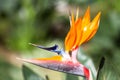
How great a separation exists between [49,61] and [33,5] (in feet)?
6.90

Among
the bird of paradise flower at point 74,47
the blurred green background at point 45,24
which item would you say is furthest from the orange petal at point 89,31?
the blurred green background at point 45,24

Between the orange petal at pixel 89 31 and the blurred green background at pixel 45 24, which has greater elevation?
the blurred green background at pixel 45 24

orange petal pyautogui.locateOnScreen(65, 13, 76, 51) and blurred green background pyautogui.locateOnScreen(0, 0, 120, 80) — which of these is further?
blurred green background pyautogui.locateOnScreen(0, 0, 120, 80)

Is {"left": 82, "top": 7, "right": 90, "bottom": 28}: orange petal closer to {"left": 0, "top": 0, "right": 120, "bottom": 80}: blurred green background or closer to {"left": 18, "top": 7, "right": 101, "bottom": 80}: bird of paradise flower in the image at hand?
{"left": 18, "top": 7, "right": 101, "bottom": 80}: bird of paradise flower

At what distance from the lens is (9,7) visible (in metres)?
3.38

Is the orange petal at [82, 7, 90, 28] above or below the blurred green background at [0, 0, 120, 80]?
below

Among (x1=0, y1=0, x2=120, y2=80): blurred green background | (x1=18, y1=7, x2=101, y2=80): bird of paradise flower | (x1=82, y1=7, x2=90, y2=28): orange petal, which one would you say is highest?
(x1=0, y1=0, x2=120, y2=80): blurred green background

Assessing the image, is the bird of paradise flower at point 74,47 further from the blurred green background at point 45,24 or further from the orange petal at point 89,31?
the blurred green background at point 45,24

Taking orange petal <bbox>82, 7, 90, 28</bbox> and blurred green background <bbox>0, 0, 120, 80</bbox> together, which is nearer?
orange petal <bbox>82, 7, 90, 28</bbox>

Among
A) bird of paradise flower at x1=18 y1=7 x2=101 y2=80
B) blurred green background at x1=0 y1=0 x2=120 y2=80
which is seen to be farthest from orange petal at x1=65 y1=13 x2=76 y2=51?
blurred green background at x1=0 y1=0 x2=120 y2=80

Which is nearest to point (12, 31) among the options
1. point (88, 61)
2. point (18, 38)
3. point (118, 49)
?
point (18, 38)

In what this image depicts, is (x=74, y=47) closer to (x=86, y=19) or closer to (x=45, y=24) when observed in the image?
(x=86, y=19)

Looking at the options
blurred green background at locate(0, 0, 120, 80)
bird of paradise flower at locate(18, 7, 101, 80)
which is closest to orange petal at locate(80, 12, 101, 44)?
bird of paradise flower at locate(18, 7, 101, 80)

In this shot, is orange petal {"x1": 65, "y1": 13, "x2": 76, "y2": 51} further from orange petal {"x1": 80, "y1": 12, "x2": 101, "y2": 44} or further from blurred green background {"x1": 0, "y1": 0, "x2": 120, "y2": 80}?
blurred green background {"x1": 0, "y1": 0, "x2": 120, "y2": 80}
